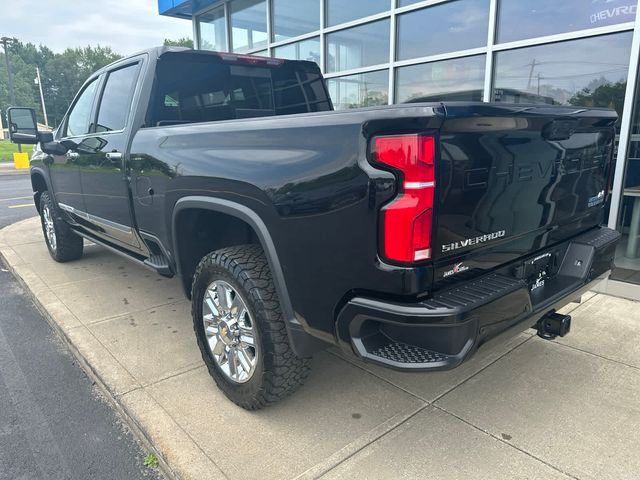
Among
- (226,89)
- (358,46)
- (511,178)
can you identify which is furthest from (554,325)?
(358,46)

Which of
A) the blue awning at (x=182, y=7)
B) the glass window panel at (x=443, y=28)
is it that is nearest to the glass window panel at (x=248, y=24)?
the blue awning at (x=182, y=7)

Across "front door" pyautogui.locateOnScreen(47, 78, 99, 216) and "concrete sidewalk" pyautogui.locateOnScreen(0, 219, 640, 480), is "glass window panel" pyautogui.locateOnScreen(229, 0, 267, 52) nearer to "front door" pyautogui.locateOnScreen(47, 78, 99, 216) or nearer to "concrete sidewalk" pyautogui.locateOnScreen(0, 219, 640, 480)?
"front door" pyautogui.locateOnScreen(47, 78, 99, 216)

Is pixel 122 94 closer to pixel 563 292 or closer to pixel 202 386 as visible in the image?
pixel 202 386

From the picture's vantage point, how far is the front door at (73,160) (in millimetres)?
4277

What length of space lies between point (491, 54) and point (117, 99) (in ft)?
13.0

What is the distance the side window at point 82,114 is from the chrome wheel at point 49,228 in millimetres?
1058

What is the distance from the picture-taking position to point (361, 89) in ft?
23.8

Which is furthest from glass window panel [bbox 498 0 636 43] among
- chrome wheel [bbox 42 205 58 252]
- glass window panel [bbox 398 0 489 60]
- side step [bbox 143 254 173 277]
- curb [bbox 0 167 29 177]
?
curb [bbox 0 167 29 177]

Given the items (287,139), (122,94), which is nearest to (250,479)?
(287,139)

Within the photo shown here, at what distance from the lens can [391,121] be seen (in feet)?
5.68

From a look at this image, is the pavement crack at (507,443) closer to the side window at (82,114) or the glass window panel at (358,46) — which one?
the side window at (82,114)

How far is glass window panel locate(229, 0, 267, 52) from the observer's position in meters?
8.99

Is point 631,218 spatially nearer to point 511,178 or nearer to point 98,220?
point 511,178

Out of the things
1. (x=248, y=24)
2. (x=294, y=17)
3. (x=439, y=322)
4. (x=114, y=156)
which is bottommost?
(x=439, y=322)
